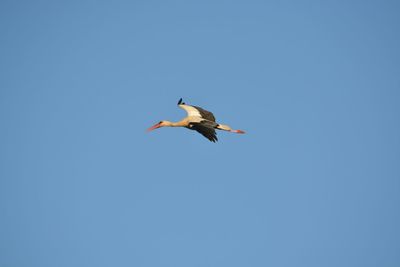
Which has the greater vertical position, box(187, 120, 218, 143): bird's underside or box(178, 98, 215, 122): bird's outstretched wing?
box(178, 98, 215, 122): bird's outstretched wing

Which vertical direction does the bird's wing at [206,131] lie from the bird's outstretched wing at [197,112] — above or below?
below

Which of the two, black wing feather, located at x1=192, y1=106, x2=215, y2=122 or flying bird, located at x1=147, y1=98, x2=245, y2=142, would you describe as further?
black wing feather, located at x1=192, y1=106, x2=215, y2=122

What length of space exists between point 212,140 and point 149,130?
2.67m

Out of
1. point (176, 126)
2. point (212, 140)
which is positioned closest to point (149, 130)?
point (176, 126)

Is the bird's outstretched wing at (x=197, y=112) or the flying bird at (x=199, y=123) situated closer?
the flying bird at (x=199, y=123)

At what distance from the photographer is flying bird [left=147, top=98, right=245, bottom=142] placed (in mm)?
21156

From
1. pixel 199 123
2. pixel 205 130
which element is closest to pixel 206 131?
pixel 205 130

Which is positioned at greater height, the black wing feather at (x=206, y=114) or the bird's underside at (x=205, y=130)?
the black wing feather at (x=206, y=114)

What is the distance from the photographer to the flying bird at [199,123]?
2116 cm

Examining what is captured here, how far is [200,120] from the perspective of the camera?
2088 centimetres

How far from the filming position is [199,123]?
2075cm

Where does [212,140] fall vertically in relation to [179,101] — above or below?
below

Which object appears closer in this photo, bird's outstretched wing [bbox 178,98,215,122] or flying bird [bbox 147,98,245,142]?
flying bird [bbox 147,98,245,142]

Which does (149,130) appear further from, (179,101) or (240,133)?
(240,133)
